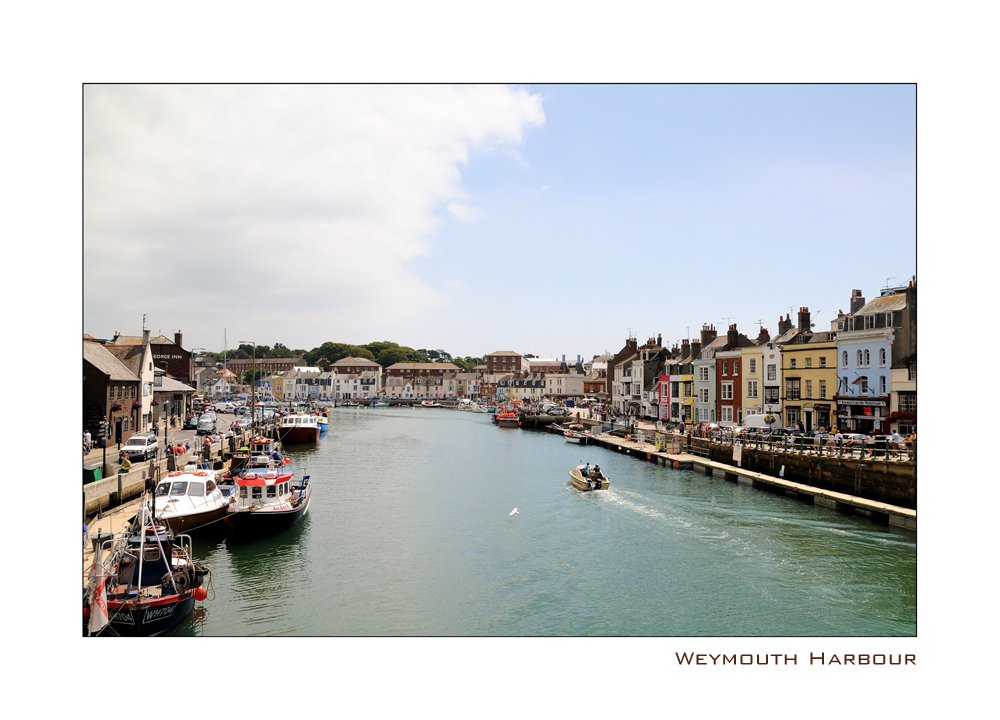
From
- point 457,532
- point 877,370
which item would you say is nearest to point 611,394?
point 877,370

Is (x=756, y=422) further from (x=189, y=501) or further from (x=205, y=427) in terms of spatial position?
(x=205, y=427)

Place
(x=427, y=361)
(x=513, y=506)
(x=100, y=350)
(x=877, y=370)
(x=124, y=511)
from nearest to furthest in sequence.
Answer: (x=124, y=511)
(x=513, y=506)
(x=100, y=350)
(x=877, y=370)
(x=427, y=361)

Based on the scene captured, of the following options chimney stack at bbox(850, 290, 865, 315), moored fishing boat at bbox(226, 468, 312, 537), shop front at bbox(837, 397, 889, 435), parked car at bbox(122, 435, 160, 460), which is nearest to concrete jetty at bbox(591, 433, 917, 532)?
shop front at bbox(837, 397, 889, 435)

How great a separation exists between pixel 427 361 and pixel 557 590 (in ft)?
419

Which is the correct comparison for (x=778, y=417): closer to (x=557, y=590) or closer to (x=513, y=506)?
(x=513, y=506)

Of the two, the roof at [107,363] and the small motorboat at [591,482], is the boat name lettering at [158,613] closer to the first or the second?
the roof at [107,363]

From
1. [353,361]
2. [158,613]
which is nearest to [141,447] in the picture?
[158,613]

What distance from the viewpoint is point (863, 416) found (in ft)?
96.0

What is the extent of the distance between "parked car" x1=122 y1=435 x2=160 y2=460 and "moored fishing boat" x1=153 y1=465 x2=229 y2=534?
6705 millimetres

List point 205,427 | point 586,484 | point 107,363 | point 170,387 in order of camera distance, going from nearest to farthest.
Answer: point 107,363
point 586,484
point 170,387
point 205,427

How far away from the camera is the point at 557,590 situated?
14.7m

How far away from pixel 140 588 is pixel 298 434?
38424mm

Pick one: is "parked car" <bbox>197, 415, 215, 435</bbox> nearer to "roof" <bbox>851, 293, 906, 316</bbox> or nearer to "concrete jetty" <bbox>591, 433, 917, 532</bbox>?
"concrete jetty" <bbox>591, 433, 917, 532</bbox>

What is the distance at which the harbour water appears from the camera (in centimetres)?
1293
